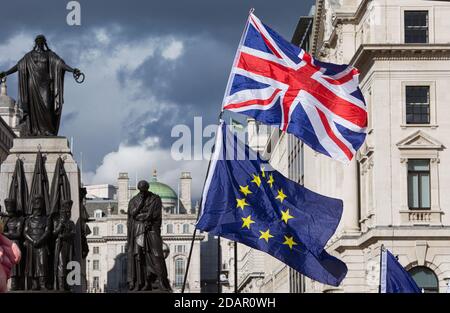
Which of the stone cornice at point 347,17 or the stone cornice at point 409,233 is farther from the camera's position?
the stone cornice at point 347,17

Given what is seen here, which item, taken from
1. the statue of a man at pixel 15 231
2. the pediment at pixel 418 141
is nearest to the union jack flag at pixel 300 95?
the statue of a man at pixel 15 231

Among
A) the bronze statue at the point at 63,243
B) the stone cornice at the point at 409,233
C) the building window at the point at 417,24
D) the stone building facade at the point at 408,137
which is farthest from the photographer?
the building window at the point at 417,24

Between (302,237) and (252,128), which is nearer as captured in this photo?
(302,237)

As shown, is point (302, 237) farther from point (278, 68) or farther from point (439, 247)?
point (439, 247)

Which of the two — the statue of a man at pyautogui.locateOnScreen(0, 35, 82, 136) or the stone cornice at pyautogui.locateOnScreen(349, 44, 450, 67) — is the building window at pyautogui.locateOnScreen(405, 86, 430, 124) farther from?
the statue of a man at pyautogui.locateOnScreen(0, 35, 82, 136)

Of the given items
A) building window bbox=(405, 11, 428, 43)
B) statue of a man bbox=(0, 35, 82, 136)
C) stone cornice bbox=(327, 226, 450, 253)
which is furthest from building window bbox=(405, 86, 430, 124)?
statue of a man bbox=(0, 35, 82, 136)

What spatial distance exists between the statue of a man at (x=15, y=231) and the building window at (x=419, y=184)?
38.9 metres

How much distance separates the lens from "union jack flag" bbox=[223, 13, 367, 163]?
980 inches

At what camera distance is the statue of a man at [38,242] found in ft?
87.4

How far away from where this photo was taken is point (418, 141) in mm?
63844

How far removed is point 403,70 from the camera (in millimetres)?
64250

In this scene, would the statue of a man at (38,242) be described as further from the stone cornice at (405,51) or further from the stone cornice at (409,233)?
the stone cornice at (405,51)

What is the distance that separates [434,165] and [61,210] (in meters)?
38.3

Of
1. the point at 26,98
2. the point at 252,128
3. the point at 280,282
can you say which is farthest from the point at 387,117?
the point at 252,128
